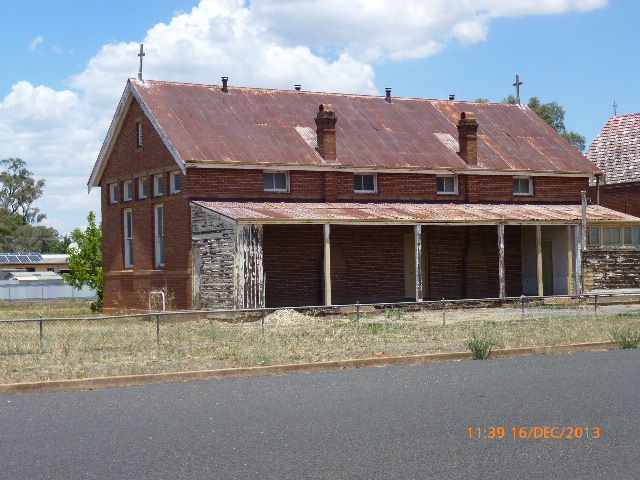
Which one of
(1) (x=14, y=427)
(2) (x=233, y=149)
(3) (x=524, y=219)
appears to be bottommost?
(1) (x=14, y=427)

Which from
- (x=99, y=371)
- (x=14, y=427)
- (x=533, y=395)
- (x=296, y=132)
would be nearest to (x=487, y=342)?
(x=533, y=395)

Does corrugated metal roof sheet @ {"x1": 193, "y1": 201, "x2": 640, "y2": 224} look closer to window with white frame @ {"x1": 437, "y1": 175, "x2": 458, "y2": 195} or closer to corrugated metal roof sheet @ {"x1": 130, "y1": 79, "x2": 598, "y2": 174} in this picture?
window with white frame @ {"x1": 437, "y1": 175, "x2": 458, "y2": 195}

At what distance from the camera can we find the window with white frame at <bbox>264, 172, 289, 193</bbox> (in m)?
30.9

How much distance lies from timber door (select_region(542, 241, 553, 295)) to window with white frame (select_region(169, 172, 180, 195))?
13385mm

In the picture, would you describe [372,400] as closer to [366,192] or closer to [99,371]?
[99,371]

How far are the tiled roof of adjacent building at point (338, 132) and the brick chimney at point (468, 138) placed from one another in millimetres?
361

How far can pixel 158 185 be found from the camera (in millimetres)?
31844

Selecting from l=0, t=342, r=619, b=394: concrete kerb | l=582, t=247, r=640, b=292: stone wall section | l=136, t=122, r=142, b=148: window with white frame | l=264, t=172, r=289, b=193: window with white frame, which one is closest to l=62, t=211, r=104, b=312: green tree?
l=136, t=122, r=142, b=148: window with white frame

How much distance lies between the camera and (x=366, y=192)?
107 ft

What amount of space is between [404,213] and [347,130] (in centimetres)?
514

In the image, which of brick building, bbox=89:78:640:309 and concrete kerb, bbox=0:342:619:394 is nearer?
concrete kerb, bbox=0:342:619:394

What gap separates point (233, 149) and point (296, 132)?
3.30 meters

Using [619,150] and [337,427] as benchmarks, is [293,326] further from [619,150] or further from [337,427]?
[619,150]

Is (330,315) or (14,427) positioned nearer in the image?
(14,427)
